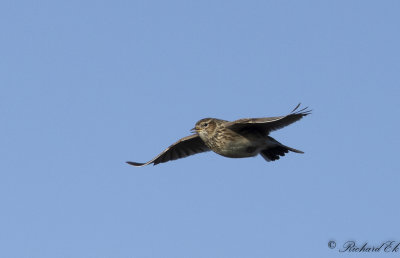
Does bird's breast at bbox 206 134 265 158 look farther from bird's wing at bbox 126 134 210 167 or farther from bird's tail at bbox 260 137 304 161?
bird's wing at bbox 126 134 210 167

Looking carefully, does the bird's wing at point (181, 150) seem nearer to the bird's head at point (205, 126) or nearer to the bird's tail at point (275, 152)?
the bird's head at point (205, 126)

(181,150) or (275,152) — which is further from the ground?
(181,150)

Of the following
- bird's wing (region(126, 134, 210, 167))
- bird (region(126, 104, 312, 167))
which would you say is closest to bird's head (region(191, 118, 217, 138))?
bird (region(126, 104, 312, 167))

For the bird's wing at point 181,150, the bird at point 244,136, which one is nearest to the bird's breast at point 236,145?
the bird at point 244,136

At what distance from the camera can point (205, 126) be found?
57.2ft

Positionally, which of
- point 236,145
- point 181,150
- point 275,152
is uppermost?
point 181,150

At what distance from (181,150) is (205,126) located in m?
2.27

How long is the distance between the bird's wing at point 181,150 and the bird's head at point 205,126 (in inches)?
46.5

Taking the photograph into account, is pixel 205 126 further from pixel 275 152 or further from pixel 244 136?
pixel 275 152

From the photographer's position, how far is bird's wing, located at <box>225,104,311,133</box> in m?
15.9

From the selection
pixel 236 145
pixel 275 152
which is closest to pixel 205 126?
pixel 236 145

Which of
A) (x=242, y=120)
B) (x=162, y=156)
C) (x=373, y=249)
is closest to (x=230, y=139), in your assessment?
(x=242, y=120)

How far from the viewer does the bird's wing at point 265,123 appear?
52.2 ft

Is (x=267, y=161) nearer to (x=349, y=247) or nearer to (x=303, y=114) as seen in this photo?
(x=303, y=114)
